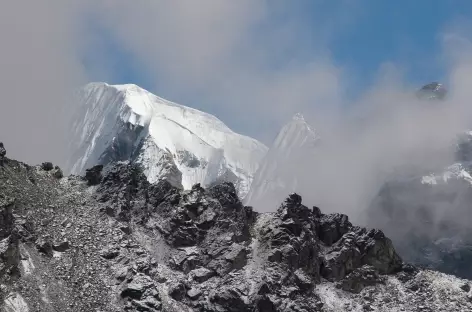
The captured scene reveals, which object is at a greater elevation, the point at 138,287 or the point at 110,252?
the point at 110,252

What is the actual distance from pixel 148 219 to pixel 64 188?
17.7m

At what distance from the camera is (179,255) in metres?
122

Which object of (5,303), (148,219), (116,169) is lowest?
(5,303)

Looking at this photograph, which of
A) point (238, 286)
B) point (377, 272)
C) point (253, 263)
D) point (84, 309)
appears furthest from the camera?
point (377, 272)

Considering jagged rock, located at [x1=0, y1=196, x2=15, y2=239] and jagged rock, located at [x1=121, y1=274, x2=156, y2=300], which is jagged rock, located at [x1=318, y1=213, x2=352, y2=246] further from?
jagged rock, located at [x1=0, y1=196, x2=15, y2=239]

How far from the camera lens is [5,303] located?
91875 mm

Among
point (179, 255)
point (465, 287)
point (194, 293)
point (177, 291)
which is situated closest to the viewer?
point (177, 291)

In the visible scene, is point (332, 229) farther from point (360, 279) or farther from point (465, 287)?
point (465, 287)

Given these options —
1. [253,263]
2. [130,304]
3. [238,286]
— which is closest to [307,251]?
[253,263]

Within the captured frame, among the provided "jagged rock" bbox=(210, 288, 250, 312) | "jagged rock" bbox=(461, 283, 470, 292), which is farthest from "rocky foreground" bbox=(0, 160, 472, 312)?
"jagged rock" bbox=(461, 283, 470, 292)

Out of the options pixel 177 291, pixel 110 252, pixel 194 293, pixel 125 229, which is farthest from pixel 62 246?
pixel 194 293

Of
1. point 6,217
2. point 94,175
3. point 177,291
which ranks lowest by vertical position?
point 177,291

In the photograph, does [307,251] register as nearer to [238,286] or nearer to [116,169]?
[238,286]

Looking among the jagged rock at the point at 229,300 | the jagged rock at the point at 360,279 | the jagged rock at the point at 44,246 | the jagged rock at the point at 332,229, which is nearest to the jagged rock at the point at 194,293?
the jagged rock at the point at 229,300
